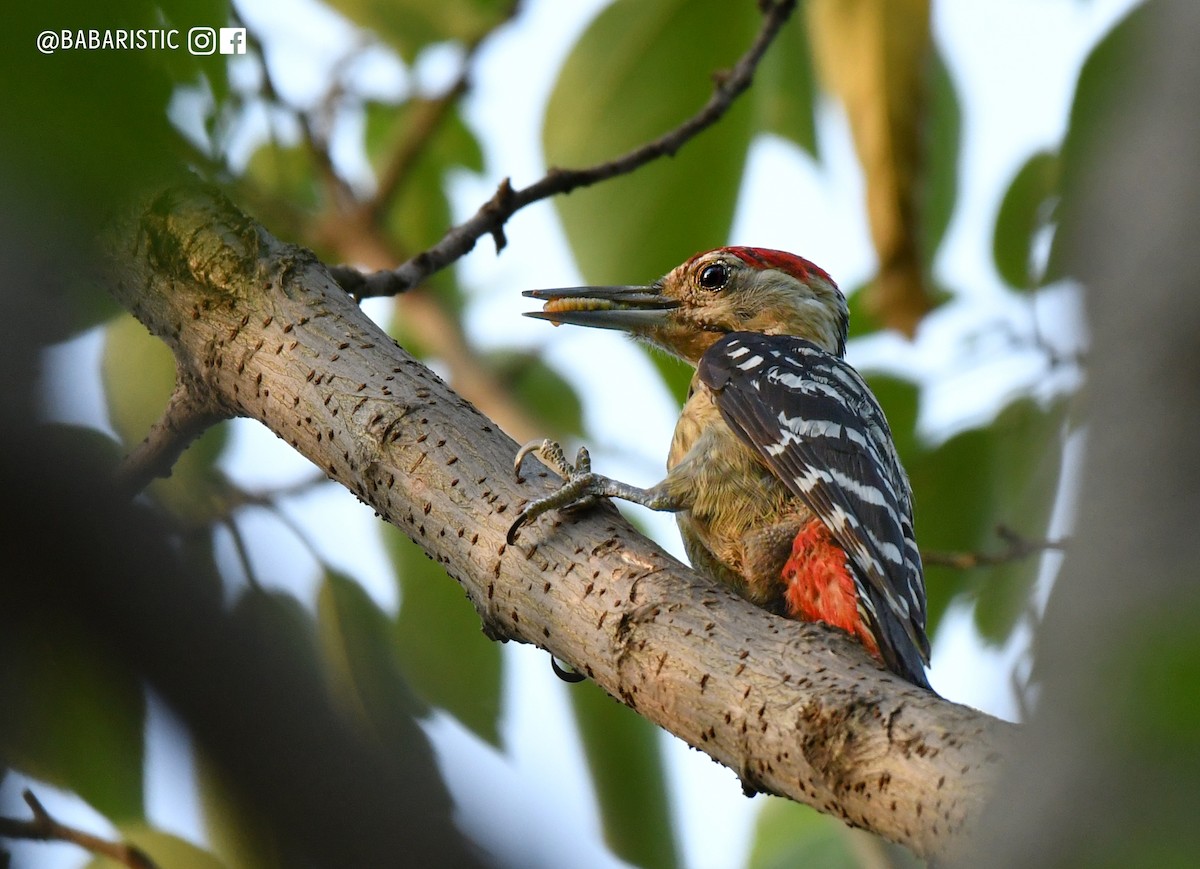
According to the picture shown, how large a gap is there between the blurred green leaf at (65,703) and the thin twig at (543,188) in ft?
6.44

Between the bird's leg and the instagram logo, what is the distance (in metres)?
1.07

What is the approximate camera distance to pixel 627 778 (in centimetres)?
242

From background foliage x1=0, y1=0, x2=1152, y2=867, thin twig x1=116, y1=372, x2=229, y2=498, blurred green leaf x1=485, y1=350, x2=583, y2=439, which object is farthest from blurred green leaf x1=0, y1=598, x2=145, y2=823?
blurred green leaf x1=485, y1=350, x2=583, y2=439

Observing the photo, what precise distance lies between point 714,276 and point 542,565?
2441 millimetres

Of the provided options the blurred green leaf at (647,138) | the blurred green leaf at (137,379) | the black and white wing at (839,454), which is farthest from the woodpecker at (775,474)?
the blurred green leaf at (137,379)

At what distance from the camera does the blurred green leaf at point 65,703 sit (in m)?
0.56

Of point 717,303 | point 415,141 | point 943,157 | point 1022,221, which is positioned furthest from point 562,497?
point 415,141

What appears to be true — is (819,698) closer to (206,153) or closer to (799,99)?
(206,153)

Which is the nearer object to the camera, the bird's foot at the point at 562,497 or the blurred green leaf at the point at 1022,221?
the bird's foot at the point at 562,497

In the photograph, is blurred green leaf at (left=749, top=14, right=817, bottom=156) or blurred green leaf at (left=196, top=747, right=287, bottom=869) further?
blurred green leaf at (left=749, top=14, right=817, bottom=156)

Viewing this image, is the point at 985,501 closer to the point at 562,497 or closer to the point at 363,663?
the point at 562,497

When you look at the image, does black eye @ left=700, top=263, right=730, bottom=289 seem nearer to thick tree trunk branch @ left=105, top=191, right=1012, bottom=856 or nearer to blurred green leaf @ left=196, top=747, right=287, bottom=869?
thick tree trunk branch @ left=105, top=191, right=1012, bottom=856

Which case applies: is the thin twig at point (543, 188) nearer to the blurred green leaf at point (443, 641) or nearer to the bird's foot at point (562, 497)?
the bird's foot at point (562, 497)

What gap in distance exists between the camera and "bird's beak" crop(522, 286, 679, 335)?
374 centimetres
